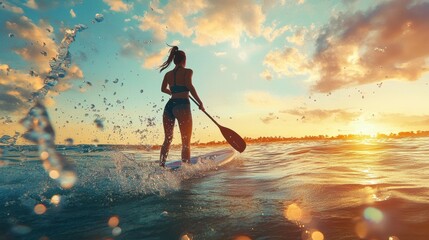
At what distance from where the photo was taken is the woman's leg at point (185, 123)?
6.49 meters

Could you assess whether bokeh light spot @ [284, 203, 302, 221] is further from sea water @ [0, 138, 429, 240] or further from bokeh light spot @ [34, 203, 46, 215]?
bokeh light spot @ [34, 203, 46, 215]

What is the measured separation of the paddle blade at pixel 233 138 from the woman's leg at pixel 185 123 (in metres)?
2.17

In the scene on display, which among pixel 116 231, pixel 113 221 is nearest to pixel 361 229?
pixel 116 231

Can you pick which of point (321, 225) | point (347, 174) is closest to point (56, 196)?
point (321, 225)

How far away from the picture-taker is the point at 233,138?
28.3 ft

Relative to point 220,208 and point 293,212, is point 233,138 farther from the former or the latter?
point 293,212

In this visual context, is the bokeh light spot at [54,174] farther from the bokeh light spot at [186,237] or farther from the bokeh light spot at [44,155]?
the bokeh light spot at [186,237]

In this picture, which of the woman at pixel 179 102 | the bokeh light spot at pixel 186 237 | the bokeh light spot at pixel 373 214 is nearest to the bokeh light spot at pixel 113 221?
the bokeh light spot at pixel 186 237

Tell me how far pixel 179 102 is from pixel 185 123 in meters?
0.47

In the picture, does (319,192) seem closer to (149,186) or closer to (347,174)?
(347,174)

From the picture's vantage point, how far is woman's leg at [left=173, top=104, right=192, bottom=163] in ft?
21.3

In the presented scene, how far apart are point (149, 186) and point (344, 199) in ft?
8.66

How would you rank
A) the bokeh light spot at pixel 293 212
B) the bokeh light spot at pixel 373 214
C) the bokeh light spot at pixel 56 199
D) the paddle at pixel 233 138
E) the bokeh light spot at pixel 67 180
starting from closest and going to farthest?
the bokeh light spot at pixel 373 214, the bokeh light spot at pixel 293 212, the bokeh light spot at pixel 56 199, the bokeh light spot at pixel 67 180, the paddle at pixel 233 138

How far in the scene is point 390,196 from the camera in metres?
3.55
